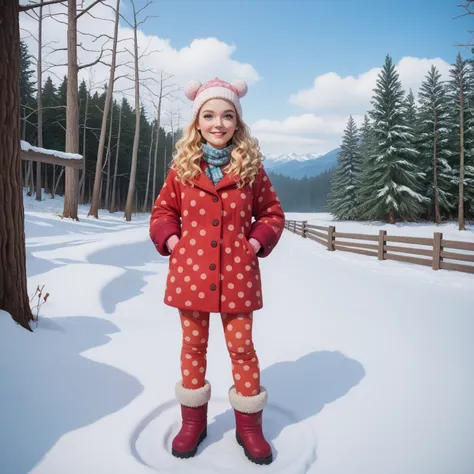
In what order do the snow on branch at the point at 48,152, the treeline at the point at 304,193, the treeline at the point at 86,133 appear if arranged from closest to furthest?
the snow on branch at the point at 48,152, the treeline at the point at 86,133, the treeline at the point at 304,193

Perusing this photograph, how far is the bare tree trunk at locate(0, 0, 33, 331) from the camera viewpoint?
282 centimetres

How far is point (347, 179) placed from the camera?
32.4 metres

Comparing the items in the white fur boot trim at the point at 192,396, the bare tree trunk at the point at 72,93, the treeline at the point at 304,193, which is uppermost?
the treeline at the point at 304,193

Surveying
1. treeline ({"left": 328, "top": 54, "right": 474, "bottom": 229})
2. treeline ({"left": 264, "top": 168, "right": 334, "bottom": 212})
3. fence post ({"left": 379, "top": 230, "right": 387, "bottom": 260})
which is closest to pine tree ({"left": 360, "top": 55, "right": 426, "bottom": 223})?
treeline ({"left": 328, "top": 54, "right": 474, "bottom": 229})

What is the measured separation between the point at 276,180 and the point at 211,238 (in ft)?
577

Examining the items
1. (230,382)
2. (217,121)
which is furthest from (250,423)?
(217,121)

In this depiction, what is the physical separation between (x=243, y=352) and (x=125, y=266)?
546 centimetres

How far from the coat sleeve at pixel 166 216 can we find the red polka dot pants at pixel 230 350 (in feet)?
1.42

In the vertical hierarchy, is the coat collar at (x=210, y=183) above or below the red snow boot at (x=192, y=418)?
above

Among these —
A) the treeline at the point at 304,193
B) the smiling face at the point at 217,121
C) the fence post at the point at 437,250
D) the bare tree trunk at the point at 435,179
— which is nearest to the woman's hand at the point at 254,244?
the smiling face at the point at 217,121

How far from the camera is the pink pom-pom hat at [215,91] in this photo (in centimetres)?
201

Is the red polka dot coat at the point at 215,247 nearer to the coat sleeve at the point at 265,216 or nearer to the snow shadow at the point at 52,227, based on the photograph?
the coat sleeve at the point at 265,216

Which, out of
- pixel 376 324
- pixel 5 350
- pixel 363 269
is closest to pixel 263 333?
pixel 376 324

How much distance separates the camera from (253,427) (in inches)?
74.1
